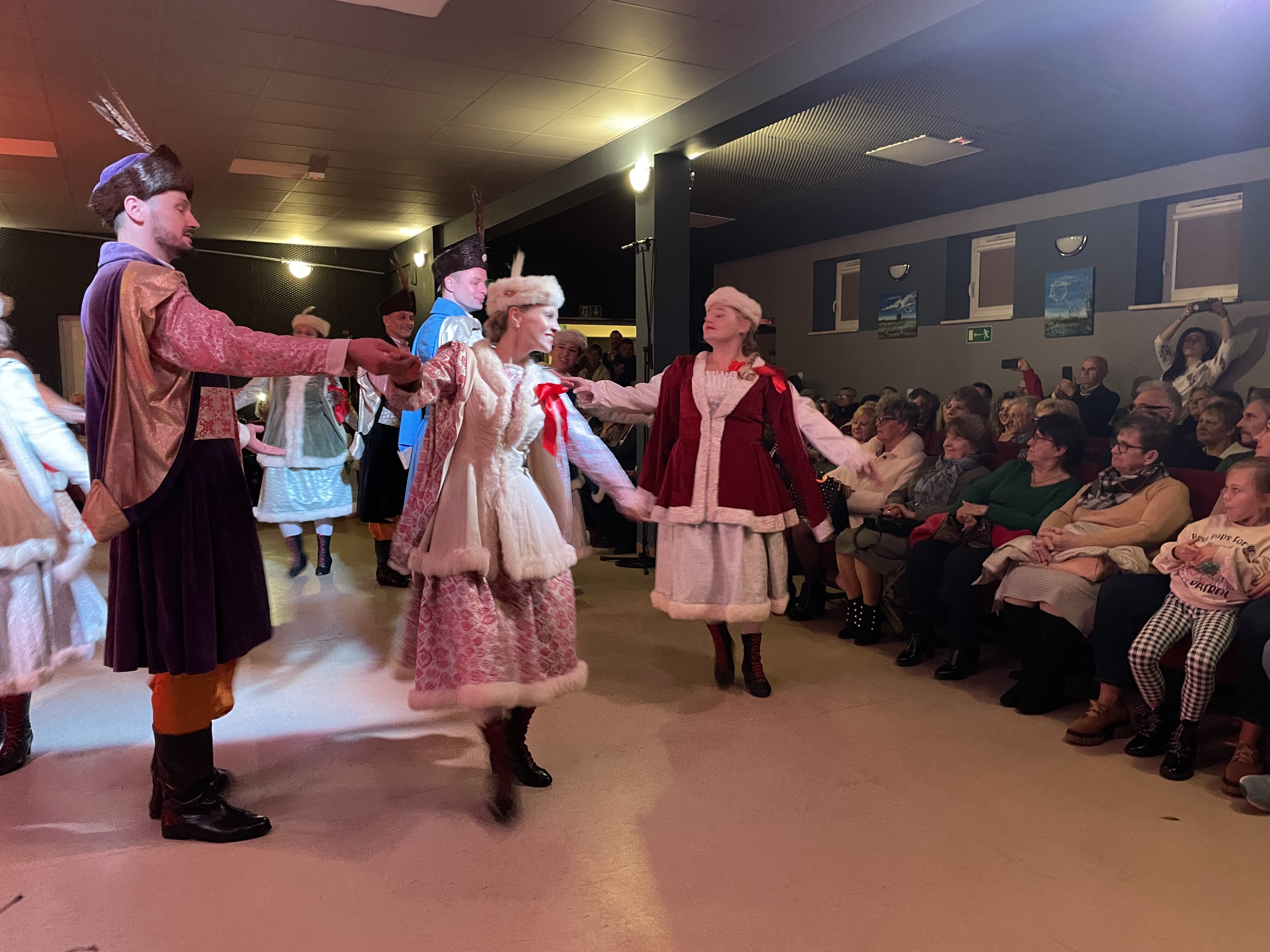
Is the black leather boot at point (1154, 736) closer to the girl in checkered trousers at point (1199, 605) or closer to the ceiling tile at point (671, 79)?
the girl in checkered trousers at point (1199, 605)

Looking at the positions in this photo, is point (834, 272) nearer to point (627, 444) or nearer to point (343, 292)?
point (627, 444)

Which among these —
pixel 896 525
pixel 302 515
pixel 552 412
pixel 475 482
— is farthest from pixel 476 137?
pixel 475 482

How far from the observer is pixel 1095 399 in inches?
224

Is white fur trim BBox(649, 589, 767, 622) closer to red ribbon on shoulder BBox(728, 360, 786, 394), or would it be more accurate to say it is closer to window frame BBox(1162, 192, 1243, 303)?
red ribbon on shoulder BBox(728, 360, 786, 394)

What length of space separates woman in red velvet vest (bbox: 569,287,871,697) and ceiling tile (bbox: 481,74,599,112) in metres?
2.43

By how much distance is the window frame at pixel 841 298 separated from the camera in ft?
33.4

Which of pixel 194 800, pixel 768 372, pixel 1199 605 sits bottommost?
pixel 194 800

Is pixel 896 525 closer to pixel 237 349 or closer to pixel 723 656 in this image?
pixel 723 656

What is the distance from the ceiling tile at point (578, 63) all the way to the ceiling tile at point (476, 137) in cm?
117

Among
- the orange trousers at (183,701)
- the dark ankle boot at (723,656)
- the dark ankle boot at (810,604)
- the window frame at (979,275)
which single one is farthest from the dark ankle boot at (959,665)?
the window frame at (979,275)

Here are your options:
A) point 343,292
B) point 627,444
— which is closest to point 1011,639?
point 627,444

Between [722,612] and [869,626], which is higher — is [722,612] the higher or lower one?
the higher one

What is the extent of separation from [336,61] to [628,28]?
64.6 inches

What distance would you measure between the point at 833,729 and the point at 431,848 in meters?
1.41
